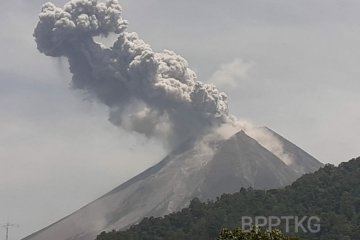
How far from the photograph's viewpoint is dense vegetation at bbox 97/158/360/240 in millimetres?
139125

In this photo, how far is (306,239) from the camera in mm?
128875

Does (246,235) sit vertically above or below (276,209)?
below

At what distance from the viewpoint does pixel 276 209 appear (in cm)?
14875

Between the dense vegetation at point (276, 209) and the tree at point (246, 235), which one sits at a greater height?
the dense vegetation at point (276, 209)

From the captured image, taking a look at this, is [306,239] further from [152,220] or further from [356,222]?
[152,220]

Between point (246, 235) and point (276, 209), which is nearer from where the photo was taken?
point (246, 235)

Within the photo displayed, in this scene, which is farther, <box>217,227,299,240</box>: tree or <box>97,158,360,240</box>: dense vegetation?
<box>97,158,360,240</box>: dense vegetation

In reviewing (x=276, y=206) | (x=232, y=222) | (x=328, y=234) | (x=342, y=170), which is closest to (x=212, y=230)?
(x=232, y=222)

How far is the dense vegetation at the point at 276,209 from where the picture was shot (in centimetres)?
13912

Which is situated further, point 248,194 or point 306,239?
point 248,194

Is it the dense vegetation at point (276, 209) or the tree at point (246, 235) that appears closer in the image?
the tree at point (246, 235)

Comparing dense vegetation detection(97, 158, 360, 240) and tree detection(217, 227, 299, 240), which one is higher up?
dense vegetation detection(97, 158, 360, 240)

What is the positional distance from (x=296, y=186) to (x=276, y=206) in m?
12.9

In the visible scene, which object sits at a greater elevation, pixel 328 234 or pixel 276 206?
pixel 276 206
